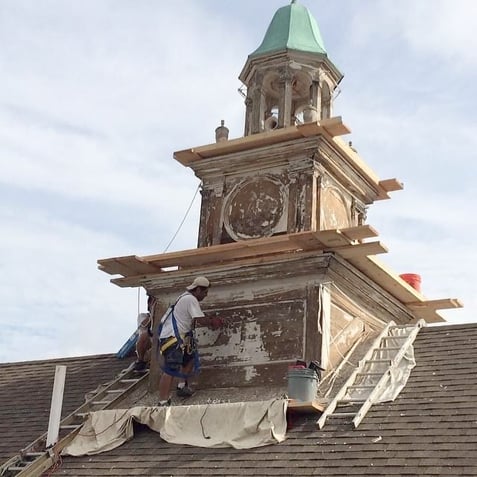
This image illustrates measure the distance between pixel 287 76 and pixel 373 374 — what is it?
5.79 metres

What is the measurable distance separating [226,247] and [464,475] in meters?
5.25

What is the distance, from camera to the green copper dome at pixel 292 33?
1484cm

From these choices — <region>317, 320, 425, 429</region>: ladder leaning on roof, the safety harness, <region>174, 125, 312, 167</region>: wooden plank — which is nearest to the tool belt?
the safety harness

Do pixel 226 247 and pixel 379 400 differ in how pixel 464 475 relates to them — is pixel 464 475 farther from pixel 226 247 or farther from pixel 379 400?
pixel 226 247

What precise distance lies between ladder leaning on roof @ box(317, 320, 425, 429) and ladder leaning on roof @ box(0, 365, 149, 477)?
3531 mm

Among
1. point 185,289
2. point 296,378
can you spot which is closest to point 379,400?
point 296,378

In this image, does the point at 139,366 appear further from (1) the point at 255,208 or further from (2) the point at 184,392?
(1) the point at 255,208

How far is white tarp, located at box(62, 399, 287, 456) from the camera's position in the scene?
10.2 metres

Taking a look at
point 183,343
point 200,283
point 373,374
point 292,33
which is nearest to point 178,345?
point 183,343

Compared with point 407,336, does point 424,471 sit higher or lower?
lower

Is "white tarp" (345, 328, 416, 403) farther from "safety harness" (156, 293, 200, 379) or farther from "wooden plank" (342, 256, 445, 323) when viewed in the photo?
"safety harness" (156, 293, 200, 379)

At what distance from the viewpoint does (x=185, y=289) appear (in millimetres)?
13211

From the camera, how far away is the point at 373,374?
11.2m

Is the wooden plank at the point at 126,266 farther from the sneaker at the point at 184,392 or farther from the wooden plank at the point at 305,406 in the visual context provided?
the wooden plank at the point at 305,406
